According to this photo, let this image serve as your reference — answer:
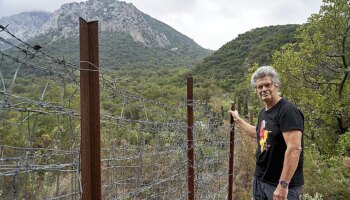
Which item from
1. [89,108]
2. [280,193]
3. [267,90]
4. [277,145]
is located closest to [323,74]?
[267,90]

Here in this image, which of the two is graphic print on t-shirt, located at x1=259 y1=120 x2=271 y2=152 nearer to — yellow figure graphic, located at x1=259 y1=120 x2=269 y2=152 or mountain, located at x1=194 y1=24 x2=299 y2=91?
yellow figure graphic, located at x1=259 y1=120 x2=269 y2=152

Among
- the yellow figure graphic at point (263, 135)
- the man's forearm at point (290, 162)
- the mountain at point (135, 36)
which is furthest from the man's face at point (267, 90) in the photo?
the mountain at point (135, 36)

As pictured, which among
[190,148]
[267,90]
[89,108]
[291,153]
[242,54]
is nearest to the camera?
Result: [89,108]

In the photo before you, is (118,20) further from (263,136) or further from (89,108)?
(89,108)

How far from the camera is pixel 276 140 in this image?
2.73 meters

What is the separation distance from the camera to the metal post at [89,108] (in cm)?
166

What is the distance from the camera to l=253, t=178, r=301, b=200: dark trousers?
2.72 meters

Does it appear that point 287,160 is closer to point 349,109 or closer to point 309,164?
point 309,164

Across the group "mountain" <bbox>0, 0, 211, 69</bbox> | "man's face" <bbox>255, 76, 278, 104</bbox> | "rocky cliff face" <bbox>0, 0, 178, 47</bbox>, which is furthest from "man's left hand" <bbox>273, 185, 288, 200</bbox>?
"rocky cliff face" <bbox>0, 0, 178, 47</bbox>

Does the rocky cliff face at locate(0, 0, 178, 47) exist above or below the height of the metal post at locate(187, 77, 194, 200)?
above

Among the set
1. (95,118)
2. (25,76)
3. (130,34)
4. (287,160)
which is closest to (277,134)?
(287,160)

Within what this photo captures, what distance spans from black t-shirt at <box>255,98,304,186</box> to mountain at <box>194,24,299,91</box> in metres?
27.9

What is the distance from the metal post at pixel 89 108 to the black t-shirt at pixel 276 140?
150 cm

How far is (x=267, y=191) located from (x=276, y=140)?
1.48 ft
